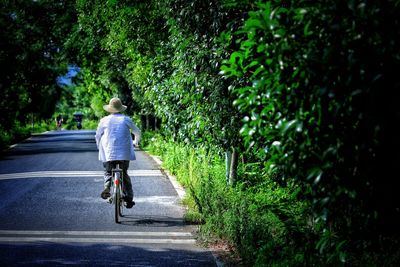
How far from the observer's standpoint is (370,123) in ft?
10.8

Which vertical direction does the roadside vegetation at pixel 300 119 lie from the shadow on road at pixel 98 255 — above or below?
above

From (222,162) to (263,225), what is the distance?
7316mm

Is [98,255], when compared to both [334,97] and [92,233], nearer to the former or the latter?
[92,233]

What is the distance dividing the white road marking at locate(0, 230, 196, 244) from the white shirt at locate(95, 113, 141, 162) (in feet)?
5.05

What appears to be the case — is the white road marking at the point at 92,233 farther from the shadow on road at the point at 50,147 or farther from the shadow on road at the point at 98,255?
the shadow on road at the point at 50,147

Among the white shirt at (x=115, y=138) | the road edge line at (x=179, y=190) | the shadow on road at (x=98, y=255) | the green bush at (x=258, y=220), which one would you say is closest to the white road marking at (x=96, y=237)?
the shadow on road at (x=98, y=255)

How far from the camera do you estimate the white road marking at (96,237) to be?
306 inches

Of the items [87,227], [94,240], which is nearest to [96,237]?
[94,240]

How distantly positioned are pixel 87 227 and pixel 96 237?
0.74 meters

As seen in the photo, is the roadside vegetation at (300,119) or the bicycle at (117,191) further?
the bicycle at (117,191)

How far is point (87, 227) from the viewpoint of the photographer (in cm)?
870

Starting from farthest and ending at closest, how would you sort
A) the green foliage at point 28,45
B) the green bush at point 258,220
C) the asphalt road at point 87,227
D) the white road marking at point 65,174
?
the green foliage at point 28,45
the white road marking at point 65,174
the asphalt road at point 87,227
the green bush at point 258,220

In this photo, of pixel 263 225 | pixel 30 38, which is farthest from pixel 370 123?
pixel 30 38

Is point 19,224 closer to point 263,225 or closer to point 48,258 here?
point 48,258
